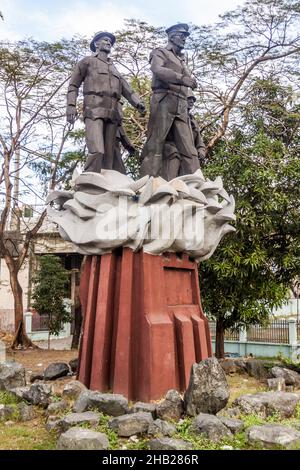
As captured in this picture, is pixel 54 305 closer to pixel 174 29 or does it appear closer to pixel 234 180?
pixel 234 180

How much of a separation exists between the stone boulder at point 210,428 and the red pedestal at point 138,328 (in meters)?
1.28

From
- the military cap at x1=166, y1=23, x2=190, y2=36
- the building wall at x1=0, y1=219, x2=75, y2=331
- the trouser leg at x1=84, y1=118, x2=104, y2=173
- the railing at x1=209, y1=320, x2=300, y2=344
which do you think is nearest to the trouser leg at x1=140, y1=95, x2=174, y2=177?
the trouser leg at x1=84, y1=118, x2=104, y2=173

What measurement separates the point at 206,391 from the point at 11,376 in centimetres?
287

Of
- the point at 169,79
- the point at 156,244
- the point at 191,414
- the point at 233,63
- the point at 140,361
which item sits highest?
the point at 233,63

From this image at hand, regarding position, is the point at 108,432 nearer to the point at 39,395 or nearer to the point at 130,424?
the point at 130,424

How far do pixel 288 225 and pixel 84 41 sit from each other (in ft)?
24.0

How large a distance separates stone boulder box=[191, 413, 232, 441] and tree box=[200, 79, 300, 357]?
531 cm

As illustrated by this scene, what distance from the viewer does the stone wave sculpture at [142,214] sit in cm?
645

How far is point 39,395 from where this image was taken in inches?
240

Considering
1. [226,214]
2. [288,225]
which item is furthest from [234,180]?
[226,214]

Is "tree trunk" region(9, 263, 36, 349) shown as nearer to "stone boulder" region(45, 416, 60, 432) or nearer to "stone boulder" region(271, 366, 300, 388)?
"stone boulder" region(271, 366, 300, 388)

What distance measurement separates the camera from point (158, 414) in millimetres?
5395

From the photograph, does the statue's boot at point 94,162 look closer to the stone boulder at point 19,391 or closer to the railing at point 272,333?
the stone boulder at point 19,391

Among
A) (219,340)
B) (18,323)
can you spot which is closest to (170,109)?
(219,340)
